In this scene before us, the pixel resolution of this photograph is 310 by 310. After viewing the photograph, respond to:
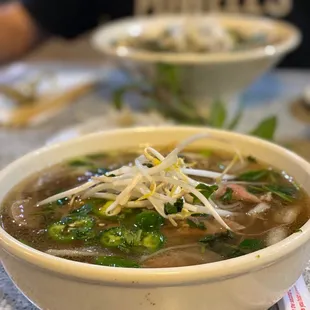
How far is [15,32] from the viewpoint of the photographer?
2287 mm

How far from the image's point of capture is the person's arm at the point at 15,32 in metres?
2.26

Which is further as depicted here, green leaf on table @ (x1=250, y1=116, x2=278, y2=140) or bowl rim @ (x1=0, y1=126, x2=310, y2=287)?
green leaf on table @ (x1=250, y1=116, x2=278, y2=140)

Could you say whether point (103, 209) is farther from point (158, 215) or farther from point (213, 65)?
point (213, 65)

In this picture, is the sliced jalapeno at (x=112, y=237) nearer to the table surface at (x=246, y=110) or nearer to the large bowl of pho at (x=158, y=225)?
the large bowl of pho at (x=158, y=225)

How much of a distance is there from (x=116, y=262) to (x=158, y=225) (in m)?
0.10

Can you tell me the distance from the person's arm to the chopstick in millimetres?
614

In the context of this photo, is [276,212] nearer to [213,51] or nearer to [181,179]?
[181,179]

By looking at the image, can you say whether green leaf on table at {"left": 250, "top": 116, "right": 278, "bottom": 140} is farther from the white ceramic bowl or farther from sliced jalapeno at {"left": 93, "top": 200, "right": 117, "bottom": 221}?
sliced jalapeno at {"left": 93, "top": 200, "right": 117, "bottom": 221}

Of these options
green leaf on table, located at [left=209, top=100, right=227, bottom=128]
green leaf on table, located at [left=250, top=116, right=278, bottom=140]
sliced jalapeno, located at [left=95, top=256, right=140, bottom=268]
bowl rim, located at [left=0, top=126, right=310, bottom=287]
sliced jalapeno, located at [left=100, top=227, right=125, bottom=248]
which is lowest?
green leaf on table, located at [left=209, top=100, right=227, bottom=128]

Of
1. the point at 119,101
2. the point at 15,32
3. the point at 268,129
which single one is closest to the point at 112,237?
the point at 268,129

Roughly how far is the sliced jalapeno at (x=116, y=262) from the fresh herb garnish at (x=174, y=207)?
10 cm

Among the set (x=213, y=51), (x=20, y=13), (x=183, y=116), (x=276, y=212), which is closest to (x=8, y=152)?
(x=183, y=116)

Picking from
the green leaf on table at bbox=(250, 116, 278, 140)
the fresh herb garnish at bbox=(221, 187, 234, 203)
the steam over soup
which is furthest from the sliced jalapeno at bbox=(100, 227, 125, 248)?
the green leaf on table at bbox=(250, 116, 278, 140)

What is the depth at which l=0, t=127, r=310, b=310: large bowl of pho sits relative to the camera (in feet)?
1.84
